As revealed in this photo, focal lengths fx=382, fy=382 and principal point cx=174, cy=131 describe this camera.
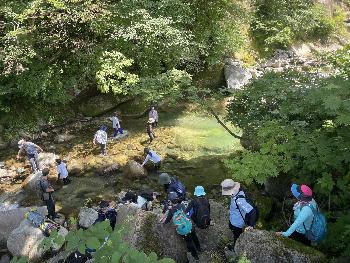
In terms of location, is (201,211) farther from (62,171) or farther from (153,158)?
(62,171)

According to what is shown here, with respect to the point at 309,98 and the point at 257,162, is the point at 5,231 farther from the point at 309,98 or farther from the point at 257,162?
the point at 309,98

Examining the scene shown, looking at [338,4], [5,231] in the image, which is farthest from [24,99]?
[338,4]

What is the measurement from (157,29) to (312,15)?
42.8 ft

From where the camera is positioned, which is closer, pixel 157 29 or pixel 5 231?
pixel 5 231

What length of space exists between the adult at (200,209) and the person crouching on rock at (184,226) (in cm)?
19

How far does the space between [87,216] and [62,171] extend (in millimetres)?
2707

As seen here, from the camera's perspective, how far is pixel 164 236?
7.81 meters

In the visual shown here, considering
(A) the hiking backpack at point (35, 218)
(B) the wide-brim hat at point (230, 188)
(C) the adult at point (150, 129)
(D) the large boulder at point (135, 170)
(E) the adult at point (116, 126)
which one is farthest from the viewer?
(E) the adult at point (116, 126)

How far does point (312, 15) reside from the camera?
2442 centimetres

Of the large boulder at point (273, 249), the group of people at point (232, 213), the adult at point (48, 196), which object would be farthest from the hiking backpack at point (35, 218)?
the large boulder at point (273, 249)

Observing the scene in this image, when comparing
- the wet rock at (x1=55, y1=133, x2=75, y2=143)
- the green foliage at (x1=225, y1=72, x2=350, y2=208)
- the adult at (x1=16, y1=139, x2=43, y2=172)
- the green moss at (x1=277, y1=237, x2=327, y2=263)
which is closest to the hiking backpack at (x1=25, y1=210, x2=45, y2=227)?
the adult at (x1=16, y1=139, x2=43, y2=172)

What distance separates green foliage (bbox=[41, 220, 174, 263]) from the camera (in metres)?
2.86

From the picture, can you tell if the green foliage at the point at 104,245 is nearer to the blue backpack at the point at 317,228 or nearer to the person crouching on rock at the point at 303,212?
the person crouching on rock at the point at 303,212

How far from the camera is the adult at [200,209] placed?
24.4 feet
